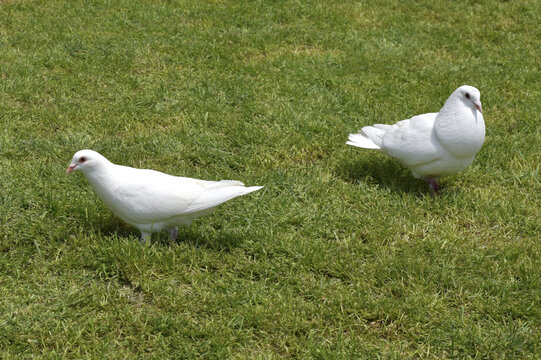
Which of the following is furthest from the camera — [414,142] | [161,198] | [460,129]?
[414,142]

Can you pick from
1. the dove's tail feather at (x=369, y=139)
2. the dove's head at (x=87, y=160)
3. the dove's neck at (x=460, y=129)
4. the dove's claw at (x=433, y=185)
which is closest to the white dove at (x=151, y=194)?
the dove's head at (x=87, y=160)

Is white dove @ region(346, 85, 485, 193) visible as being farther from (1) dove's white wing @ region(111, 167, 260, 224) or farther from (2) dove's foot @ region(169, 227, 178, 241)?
(2) dove's foot @ region(169, 227, 178, 241)

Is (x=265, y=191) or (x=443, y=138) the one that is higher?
(x=443, y=138)

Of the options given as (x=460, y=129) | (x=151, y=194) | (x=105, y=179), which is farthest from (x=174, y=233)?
(x=460, y=129)

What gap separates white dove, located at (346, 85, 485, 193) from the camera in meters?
4.14

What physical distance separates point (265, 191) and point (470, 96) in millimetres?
1611

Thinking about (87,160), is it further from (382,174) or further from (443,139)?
(443,139)

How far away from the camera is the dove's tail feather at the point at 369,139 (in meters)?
4.57

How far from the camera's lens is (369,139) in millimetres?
4668

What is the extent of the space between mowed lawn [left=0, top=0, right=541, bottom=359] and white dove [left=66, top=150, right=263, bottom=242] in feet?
0.62

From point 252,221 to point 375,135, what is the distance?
1.21 metres

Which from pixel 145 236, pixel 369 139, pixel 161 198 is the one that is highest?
pixel 161 198

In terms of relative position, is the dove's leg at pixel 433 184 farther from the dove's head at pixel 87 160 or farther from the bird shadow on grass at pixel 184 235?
the dove's head at pixel 87 160

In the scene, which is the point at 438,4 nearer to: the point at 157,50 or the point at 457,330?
the point at 157,50
